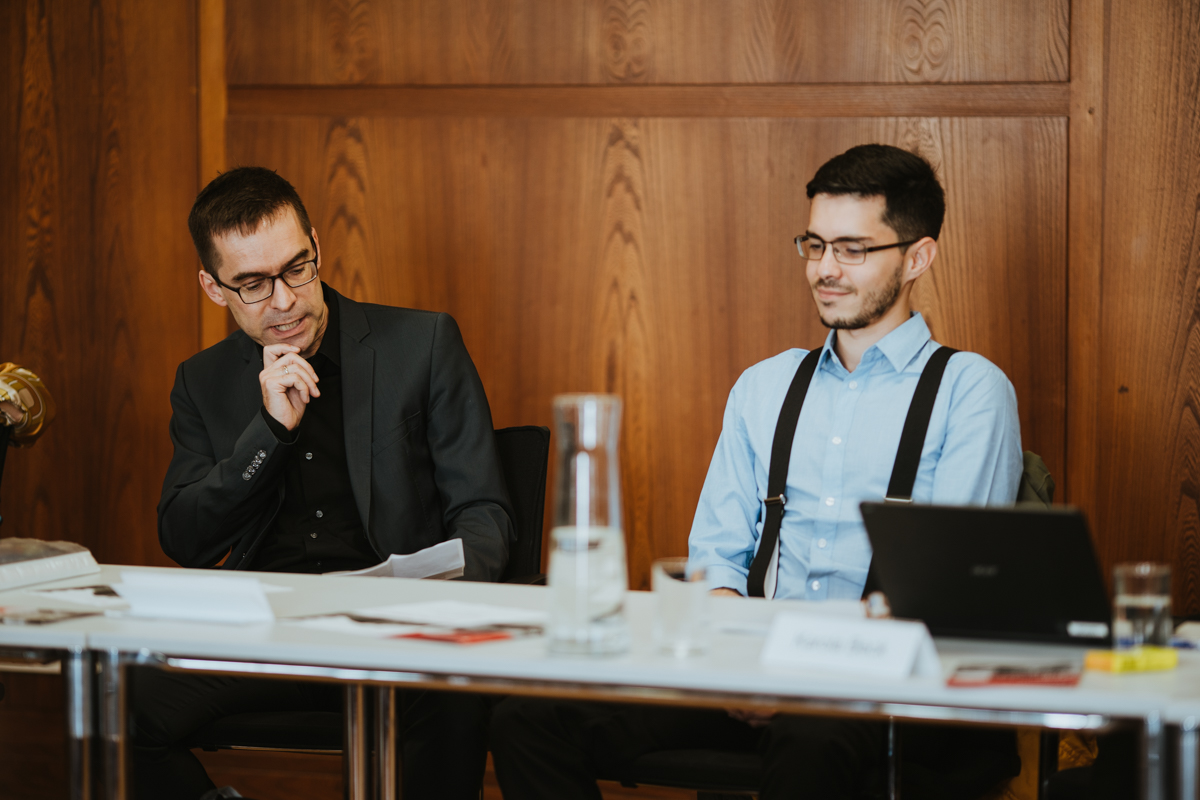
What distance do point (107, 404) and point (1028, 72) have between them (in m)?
2.85

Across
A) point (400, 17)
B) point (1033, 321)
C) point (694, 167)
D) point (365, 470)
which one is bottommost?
point (365, 470)

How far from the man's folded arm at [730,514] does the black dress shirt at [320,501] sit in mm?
707

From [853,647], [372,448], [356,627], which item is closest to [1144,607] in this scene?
[853,647]

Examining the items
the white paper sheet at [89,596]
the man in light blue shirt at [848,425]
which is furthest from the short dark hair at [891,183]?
the white paper sheet at [89,596]

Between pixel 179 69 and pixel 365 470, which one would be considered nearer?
pixel 365 470

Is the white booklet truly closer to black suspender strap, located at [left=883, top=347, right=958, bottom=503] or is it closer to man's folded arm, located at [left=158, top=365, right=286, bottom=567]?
→ man's folded arm, located at [left=158, top=365, right=286, bottom=567]

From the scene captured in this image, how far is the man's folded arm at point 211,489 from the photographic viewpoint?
2.11 meters

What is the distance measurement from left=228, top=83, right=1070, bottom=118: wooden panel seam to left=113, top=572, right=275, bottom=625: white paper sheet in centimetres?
197

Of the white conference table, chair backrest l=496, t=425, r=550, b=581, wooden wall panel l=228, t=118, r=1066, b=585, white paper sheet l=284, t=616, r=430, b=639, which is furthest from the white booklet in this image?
wooden wall panel l=228, t=118, r=1066, b=585

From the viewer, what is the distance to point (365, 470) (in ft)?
7.33

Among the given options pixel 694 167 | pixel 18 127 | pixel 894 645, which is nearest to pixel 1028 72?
pixel 694 167

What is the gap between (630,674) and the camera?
3.71 feet

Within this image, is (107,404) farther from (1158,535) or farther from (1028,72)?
(1158,535)

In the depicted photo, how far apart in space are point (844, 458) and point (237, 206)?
4.36ft
